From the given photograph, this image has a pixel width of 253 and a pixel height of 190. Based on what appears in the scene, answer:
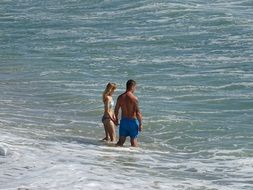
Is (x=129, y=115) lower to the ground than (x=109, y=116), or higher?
higher

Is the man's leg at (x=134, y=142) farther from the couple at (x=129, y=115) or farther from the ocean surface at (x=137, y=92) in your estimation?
the ocean surface at (x=137, y=92)

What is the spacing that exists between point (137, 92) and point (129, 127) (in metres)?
6.07

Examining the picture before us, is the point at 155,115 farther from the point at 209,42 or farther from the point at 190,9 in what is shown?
the point at 190,9

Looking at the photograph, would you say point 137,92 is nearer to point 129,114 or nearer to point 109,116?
point 109,116

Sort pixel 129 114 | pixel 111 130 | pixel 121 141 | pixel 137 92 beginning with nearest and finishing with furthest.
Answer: pixel 129 114, pixel 121 141, pixel 111 130, pixel 137 92

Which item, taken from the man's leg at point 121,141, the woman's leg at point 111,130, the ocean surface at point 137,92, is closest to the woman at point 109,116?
the woman's leg at point 111,130

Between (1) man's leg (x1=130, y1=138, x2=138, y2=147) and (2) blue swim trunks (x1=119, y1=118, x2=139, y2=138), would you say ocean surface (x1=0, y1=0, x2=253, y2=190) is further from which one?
(2) blue swim trunks (x1=119, y1=118, x2=139, y2=138)

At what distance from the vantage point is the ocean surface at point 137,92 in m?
12.7

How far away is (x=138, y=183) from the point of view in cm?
1185

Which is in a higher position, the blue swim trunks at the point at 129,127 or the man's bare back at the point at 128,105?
the man's bare back at the point at 128,105

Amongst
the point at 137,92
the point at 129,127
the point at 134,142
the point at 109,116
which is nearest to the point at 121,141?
the point at 134,142

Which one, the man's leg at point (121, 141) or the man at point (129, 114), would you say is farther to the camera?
the man's leg at point (121, 141)

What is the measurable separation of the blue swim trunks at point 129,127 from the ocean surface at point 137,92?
29 cm

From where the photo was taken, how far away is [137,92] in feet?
67.7
